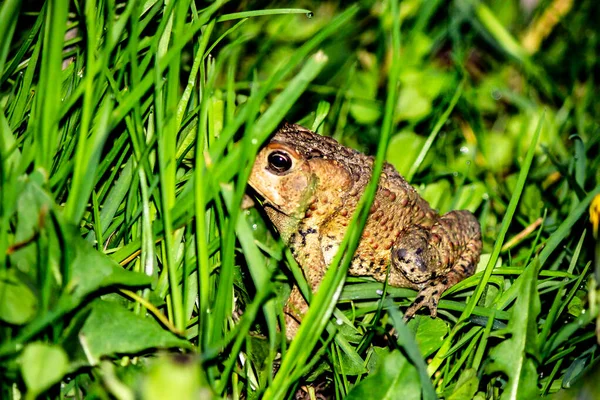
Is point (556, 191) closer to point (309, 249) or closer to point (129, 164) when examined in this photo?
point (309, 249)

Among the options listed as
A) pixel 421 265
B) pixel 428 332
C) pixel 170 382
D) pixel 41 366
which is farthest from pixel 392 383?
pixel 41 366

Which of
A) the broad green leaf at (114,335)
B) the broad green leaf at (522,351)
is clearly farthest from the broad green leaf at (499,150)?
the broad green leaf at (114,335)

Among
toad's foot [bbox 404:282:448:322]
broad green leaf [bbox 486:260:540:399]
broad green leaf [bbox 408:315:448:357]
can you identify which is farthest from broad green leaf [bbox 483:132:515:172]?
broad green leaf [bbox 486:260:540:399]

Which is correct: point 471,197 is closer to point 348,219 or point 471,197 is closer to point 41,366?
point 348,219

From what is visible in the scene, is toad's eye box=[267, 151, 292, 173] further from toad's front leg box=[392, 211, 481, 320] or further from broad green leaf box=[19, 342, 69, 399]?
broad green leaf box=[19, 342, 69, 399]

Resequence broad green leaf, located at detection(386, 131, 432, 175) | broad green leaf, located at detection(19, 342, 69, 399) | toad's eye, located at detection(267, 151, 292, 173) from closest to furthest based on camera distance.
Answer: broad green leaf, located at detection(19, 342, 69, 399) → toad's eye, located at detection(267, 151, 292, 173) → broad green leaf, located at detection(386, 131, 432, 175)

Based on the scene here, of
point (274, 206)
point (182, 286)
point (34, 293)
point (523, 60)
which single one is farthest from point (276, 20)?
point (34, 293)
